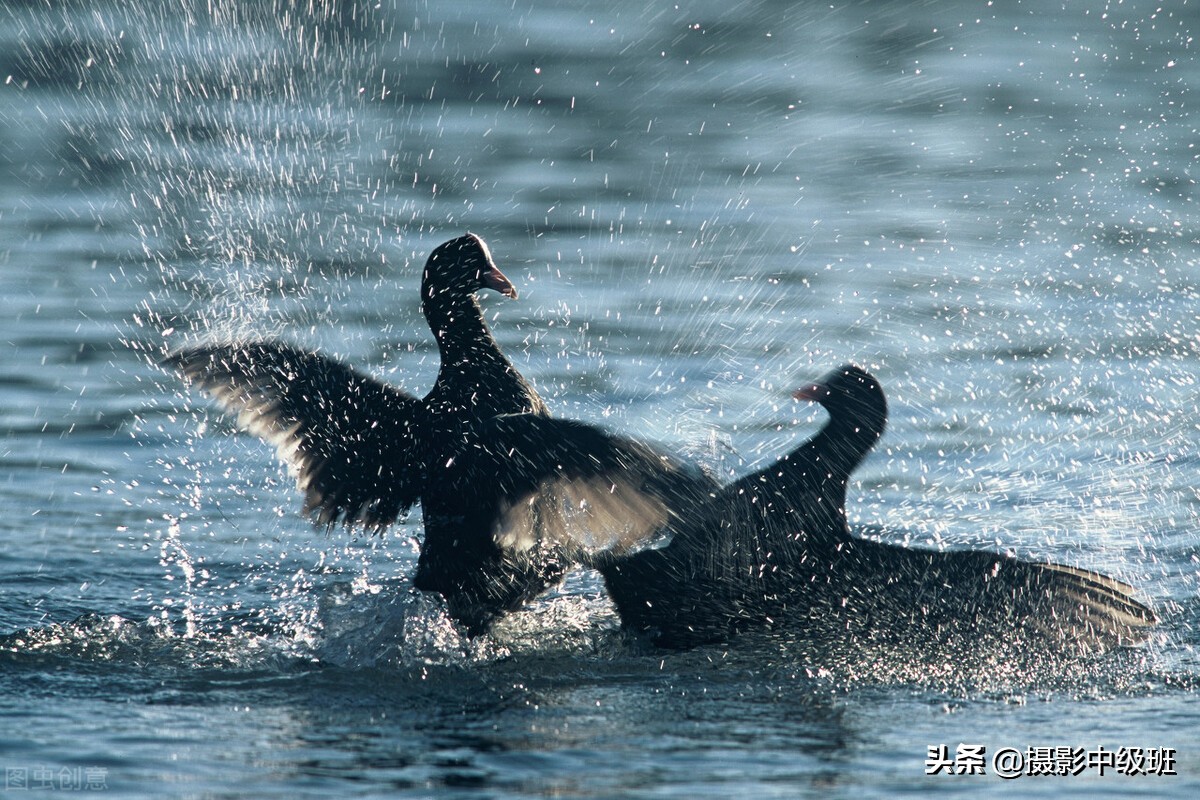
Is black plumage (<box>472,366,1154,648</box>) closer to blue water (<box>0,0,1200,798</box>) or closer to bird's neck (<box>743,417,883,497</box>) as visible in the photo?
bird's neck (<box>743,417,883,497</box>)

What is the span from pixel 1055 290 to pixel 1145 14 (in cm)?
632

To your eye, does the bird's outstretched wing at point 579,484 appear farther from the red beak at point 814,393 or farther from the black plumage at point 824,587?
the red beak at point 814,393

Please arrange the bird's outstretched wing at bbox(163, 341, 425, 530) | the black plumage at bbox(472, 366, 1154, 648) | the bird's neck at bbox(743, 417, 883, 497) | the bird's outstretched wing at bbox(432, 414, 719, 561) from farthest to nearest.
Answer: the bird's outstretched wing at bbox(163, 341, 425, 530)
the bird's neck at bbox(743, 417, 883, 497)
the black plumage at bbox(472, 366, 1154, 648)
the bird's outstretched wing at bbox(432, 414, 719, 561)

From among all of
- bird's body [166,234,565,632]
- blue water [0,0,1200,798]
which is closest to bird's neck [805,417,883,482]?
blue water [0,0,1200,798]

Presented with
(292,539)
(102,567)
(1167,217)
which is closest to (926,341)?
(1167,217)

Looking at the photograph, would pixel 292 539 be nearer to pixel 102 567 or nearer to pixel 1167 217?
pixel 102 567

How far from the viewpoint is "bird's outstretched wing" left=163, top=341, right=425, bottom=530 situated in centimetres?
496

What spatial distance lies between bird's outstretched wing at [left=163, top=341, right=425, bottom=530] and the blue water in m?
0.35

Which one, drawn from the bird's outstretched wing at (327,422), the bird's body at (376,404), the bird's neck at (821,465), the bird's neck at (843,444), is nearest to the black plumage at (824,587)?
the bird's neck at (821,465)

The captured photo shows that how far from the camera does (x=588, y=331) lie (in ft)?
24.6

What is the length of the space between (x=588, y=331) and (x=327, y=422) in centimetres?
263

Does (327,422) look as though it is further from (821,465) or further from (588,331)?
(588,331)

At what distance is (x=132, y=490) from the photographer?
5.93 meters

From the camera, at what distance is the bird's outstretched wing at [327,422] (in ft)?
16.3
